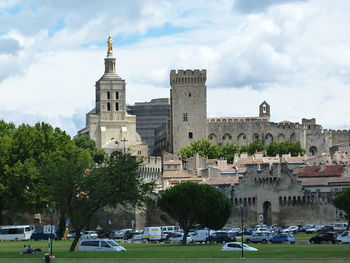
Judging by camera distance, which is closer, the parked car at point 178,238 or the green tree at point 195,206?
the green tree at point 195,206

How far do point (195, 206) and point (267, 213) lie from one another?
4367cm

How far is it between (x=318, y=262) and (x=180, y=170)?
124456 mm

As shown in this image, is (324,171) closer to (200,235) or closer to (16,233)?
(16,233)

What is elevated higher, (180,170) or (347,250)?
(180,170)

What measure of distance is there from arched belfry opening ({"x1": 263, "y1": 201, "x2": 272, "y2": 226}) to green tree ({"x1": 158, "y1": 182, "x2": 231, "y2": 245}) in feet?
127

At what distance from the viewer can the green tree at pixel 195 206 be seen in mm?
113375

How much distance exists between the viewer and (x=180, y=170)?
19638cm

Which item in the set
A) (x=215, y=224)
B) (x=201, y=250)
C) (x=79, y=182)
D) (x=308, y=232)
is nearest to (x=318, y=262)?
(x=201, y=250)

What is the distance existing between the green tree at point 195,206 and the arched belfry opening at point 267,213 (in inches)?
1522

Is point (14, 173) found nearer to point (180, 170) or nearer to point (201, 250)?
point (201, 250)

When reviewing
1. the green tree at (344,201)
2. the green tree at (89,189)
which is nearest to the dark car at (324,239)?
the green tree at (89,189)

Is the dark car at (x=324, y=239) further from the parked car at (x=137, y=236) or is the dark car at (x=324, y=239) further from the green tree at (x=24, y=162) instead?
the green tree at (x=24, y=162)

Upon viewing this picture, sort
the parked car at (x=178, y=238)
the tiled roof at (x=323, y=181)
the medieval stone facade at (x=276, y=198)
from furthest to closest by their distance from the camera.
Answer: the tiled roof at (x=323, y=181) < the medieval stone facade at (x=276, y=198) < the parked car at (x=178, y=238)

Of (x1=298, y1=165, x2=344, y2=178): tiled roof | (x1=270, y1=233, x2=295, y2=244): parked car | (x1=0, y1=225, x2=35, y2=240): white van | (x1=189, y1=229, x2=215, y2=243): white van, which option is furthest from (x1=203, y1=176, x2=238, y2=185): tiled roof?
(x1=270, y1=233, x2=295, y2=244): parked car
